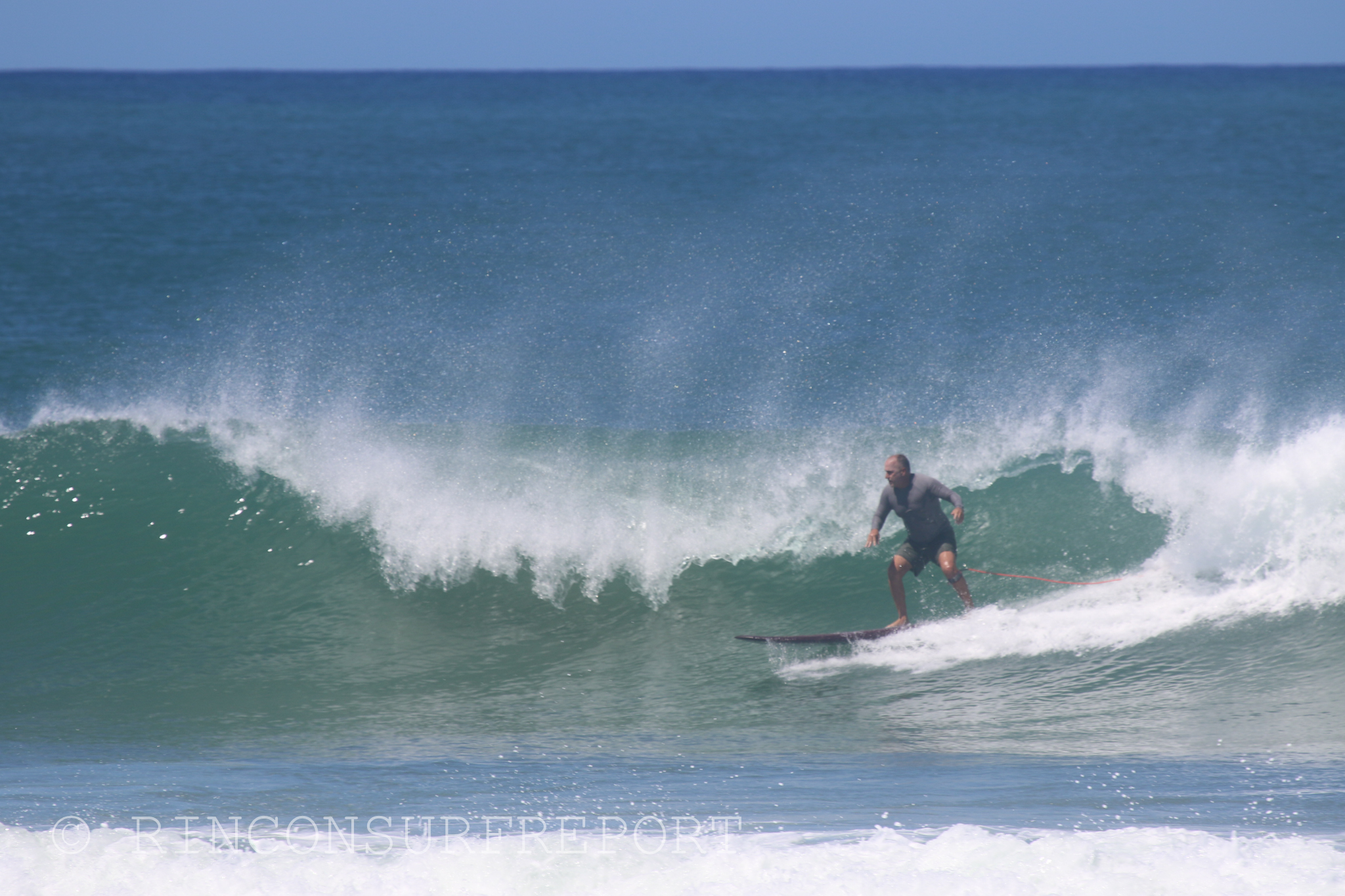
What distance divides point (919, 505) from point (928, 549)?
1.07 ft

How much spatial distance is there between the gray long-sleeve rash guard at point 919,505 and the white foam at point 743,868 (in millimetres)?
3535

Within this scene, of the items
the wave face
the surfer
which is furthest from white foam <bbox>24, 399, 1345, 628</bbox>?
the surfer

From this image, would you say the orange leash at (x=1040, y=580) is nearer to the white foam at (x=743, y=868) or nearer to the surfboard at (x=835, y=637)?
the surfboard at (x=835, y=637)

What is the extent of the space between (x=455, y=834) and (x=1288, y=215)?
29998 mm

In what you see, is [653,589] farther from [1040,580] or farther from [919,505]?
[1040,580]

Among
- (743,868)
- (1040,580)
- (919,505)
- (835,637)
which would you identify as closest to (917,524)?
(919,505)

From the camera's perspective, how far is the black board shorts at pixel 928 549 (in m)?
8.45

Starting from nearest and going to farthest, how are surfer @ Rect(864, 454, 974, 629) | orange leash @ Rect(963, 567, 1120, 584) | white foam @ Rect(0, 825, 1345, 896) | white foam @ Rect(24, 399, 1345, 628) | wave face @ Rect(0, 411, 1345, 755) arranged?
white foam @ Rect(0, 825, 1345, 896) < wave face @ Rect(0, 411, 1345, 755) < surfer @ Rect(864, 454, 974, 629) < white foam @ Rect(24, 399, 1345, 628) < orange leash @ Rect(963, 567, 1120, 584)

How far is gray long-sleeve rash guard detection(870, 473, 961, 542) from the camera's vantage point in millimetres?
8383

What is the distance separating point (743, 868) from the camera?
15.7ft

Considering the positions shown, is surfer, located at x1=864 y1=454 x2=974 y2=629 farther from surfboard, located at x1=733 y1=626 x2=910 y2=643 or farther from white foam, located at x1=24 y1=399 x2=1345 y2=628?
white foam, located at x1=24 y1=399 x2=1345 y2=628

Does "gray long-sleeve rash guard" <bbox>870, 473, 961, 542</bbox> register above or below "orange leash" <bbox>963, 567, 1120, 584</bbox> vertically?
above

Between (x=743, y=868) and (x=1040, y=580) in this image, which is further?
(x=1040, y=580)

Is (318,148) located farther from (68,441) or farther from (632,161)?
(68,441)
